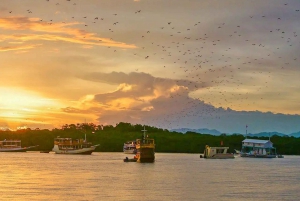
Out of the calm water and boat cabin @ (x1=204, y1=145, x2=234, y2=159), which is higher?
boat cabin @ (x1=204, y1=145, x2=234, y2=159)

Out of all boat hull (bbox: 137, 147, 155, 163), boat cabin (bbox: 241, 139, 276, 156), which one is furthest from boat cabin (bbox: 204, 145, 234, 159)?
boat hull (bbox: 137, 147, 155, 163)

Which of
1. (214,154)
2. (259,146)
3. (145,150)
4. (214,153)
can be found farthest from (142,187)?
(259,146)

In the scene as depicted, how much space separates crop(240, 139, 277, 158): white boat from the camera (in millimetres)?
190375

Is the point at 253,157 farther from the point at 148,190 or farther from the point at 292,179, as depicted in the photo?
the point at 148,190

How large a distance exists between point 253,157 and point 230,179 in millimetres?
104043

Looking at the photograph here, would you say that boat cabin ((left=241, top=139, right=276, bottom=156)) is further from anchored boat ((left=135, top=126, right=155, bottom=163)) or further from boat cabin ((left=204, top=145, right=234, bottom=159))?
anchored boat ((left=135, top=126, right=155, bottom=163))

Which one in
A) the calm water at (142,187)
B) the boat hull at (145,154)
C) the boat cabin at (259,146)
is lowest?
the calm water at (142,187)

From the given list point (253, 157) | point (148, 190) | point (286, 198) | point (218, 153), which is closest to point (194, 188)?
point (148, 190)

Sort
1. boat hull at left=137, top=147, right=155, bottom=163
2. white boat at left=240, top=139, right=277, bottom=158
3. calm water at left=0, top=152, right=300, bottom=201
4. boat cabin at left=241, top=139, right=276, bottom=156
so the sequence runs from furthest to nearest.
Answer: white boat at left=240, top=139, right=277, bottom=158 < boat cabin at left=241, top=139, right=276, bottom=156 < boat hull at left=137, top=147, right=155, bottom=163 < calm water at left=0, top=152, right=300, bottom=201

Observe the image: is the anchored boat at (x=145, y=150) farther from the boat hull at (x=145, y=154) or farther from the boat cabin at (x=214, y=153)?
the boat cabin at (x=214, y=153)

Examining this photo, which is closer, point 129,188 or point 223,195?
point 223,195

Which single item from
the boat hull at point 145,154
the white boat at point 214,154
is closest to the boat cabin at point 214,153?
the white boat at point 214,154

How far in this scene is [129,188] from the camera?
76625 millimetres

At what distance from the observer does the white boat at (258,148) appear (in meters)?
190
